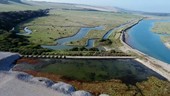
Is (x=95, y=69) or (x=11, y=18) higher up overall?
(x=95, y=69)

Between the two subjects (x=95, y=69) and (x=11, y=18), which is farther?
(x=11, y=18)

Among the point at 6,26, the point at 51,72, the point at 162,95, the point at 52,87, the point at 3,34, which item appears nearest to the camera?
the point at 52,87

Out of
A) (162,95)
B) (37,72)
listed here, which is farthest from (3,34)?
(162,95)

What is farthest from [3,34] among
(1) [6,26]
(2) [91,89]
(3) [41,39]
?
(2) [91,89]

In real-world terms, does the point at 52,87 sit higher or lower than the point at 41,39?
higher

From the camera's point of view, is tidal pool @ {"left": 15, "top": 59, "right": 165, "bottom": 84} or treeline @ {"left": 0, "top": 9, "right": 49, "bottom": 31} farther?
treeline @ {"left": 0, "top": 9, "right": 49, "bottom": 31}

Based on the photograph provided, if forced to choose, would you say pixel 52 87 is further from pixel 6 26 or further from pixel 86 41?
pixel 6 26

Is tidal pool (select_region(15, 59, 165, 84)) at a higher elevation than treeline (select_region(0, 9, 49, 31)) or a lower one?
higher

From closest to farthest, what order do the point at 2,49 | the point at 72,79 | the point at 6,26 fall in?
the point at 72,79 → the point at 2,49 → the point at 6,26

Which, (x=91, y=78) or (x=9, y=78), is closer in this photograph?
(x=9, y=78)

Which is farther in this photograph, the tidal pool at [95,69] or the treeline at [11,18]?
the treeline at [11,18]

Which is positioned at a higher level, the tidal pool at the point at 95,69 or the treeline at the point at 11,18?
the tidal pool at the point at 95,69
